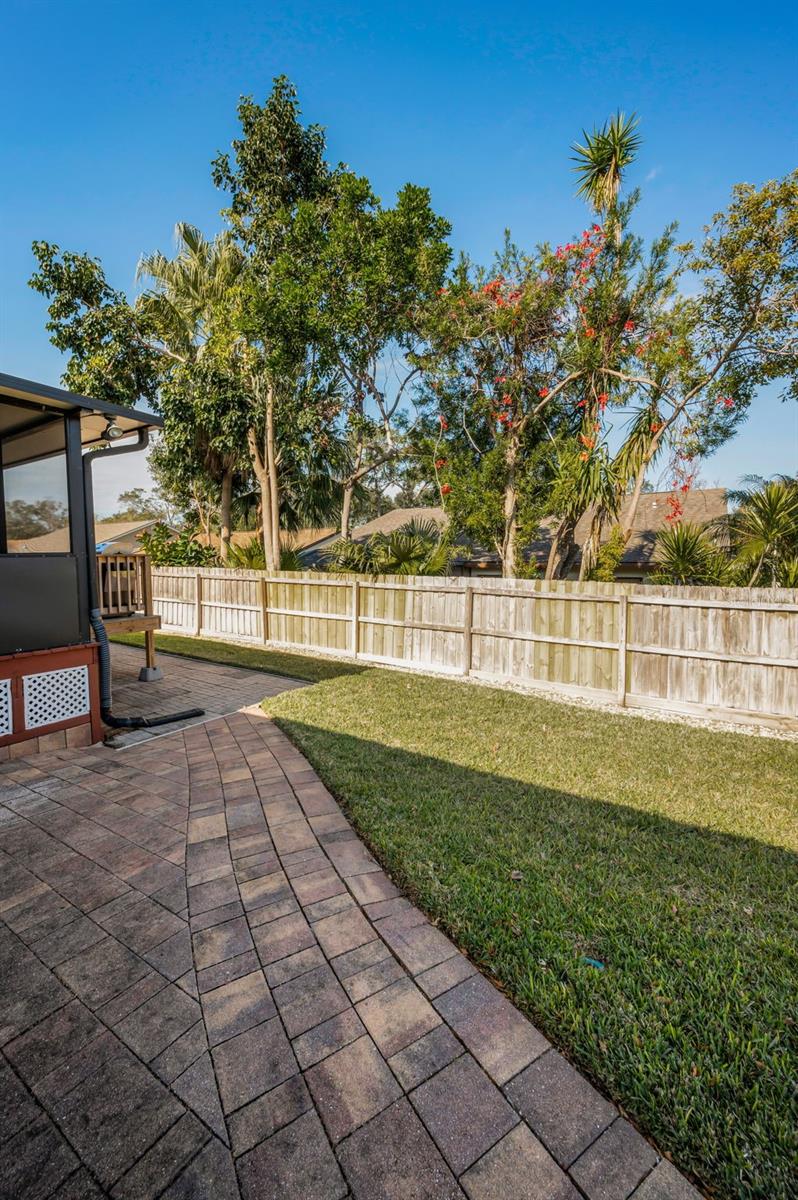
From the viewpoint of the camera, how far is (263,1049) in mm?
1603

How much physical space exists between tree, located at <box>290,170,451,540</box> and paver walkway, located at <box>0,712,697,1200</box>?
10489mm

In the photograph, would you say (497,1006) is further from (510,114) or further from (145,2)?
(510,114)

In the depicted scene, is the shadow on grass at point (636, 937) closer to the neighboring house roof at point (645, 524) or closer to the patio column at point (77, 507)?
the patio column at point (77, 507)

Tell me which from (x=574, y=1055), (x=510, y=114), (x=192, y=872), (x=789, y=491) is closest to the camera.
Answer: (x=574, y=1055)

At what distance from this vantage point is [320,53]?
9047 mm

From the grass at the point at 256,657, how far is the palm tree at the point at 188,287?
572 cm

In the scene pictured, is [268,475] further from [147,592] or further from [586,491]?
[586,491]

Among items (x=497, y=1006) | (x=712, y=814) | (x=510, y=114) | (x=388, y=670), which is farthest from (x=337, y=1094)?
(x=510, y=114)

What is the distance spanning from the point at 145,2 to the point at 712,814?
11.2m

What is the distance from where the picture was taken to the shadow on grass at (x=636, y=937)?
1444 mm

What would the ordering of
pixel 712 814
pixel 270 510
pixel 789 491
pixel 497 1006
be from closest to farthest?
pixel 497 1006 < pixel 712 814 < pixel 789 491 < pixel 270 510

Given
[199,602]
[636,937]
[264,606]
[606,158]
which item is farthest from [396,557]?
[636,937]

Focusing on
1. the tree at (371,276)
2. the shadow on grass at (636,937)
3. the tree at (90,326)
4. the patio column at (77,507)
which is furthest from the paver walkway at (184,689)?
the tree at (90,326)

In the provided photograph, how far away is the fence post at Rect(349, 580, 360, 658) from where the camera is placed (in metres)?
8.85
